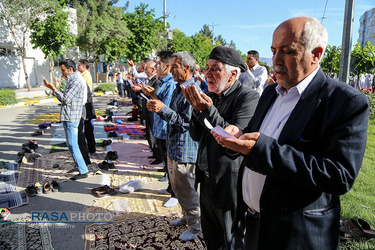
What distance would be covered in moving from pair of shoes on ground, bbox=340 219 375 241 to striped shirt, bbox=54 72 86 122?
461cm

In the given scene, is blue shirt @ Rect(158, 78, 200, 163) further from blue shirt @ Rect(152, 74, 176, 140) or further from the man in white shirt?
the man in white shirt

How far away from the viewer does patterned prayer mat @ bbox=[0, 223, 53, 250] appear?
3.06 m

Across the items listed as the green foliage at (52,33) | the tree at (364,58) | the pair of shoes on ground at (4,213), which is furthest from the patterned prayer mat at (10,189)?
the green foliage at (52,33)

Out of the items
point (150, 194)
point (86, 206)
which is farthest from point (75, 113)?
point (150, 194)

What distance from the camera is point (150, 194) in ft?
14.5

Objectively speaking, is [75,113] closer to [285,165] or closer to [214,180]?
[214,180]

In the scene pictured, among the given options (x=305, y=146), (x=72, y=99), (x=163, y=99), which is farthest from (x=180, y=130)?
(x=72, y=99)

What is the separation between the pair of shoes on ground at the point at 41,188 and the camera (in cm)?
436

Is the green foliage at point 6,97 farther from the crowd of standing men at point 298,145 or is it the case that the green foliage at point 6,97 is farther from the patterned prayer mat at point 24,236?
the crowd of standing men at point 298,145

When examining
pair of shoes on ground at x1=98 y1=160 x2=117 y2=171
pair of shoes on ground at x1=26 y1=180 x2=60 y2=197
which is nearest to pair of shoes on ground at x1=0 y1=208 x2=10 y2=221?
pair of shoes on ground at x1=26 y1=180 x2=60 y2=197

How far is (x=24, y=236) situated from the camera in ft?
10.7

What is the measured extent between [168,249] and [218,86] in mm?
2011

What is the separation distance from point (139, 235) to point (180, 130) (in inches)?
58.1

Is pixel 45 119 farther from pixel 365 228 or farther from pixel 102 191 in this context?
pixel 365 228
